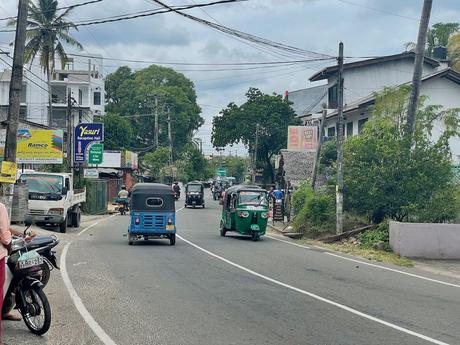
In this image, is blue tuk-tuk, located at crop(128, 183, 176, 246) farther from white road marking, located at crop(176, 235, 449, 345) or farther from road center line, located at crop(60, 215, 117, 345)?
road center line, located at crop(60, 215, 117, 345)

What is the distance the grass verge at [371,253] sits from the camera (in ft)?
60.5

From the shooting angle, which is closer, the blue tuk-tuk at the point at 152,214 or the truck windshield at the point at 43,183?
the blue tuk-tuk at the point at 152,214

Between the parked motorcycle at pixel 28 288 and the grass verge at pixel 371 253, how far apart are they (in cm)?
1269

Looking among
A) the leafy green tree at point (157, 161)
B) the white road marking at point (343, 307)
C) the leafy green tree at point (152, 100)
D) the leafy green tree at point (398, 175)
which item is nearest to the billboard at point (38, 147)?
the leafy green tree at point (398, 175)

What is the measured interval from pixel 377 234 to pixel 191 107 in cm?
7433

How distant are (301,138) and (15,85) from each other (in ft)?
93.4

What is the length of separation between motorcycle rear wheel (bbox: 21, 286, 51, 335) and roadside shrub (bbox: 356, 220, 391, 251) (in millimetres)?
15218

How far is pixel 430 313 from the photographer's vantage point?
32.4 feet

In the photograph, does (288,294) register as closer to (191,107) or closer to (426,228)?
(426,228)

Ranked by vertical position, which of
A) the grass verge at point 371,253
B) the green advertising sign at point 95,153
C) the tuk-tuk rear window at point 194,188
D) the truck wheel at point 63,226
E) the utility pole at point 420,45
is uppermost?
the utility pole at point 420,45

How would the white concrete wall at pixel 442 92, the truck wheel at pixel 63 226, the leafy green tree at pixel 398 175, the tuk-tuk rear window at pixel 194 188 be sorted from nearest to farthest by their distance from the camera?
the leafy green tree at pixel 398 175 < the truck wheel at pixel 63 226 < the white concrete wall at pixel 442 92 < the tuk-tuk rear window at pixel 194 188

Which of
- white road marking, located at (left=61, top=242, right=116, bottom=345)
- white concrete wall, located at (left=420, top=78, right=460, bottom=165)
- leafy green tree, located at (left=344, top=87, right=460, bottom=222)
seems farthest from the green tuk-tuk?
white concrete wall, located at (left=420, top=78, right=460, bottom=165)

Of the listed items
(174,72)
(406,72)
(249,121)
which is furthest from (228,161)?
(406,72)

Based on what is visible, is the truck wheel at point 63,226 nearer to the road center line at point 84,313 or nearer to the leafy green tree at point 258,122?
the road center line at point 84,313
